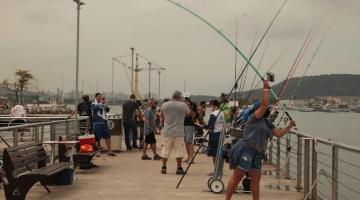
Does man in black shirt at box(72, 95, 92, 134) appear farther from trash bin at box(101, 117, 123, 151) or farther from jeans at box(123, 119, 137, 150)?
jeans at box(123, 119, 137, 150)

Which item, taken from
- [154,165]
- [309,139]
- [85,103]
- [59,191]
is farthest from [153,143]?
[309,139]

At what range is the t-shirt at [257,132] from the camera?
23.5ft

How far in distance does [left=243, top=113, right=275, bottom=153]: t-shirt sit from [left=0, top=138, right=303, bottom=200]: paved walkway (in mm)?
1747

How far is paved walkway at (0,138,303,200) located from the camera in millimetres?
8773

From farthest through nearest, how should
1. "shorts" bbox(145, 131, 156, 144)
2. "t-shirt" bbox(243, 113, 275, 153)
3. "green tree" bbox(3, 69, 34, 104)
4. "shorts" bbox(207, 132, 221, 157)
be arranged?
1. "green tree" bbox(3, 69, 34, 104)
2. "shorts" bbox(145, 131, 156, 144)
3. "shorts" bbox(207, 132, 221, 157)
4. "t-shirt" bbox(243, 113, 275, 153)

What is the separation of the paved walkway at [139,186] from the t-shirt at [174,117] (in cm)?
84

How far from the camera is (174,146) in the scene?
1144 cm

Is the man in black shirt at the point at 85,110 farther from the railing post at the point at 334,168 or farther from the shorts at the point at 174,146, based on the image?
the railing post at the point at 334,168

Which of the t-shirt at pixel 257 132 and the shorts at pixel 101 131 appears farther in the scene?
the shorts at pixel 101 131

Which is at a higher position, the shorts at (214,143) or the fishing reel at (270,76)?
the fishing reel at (270,76)

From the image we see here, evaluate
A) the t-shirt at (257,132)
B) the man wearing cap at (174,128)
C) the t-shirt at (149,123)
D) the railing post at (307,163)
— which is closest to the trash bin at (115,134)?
the t-shirt at (149,123)

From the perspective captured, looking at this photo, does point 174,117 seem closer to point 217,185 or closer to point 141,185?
point 141,185

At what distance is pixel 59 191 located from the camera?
9.06m

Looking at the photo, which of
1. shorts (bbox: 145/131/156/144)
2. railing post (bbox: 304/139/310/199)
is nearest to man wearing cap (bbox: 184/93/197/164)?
shorts (bbox: 145/131/156/144)
